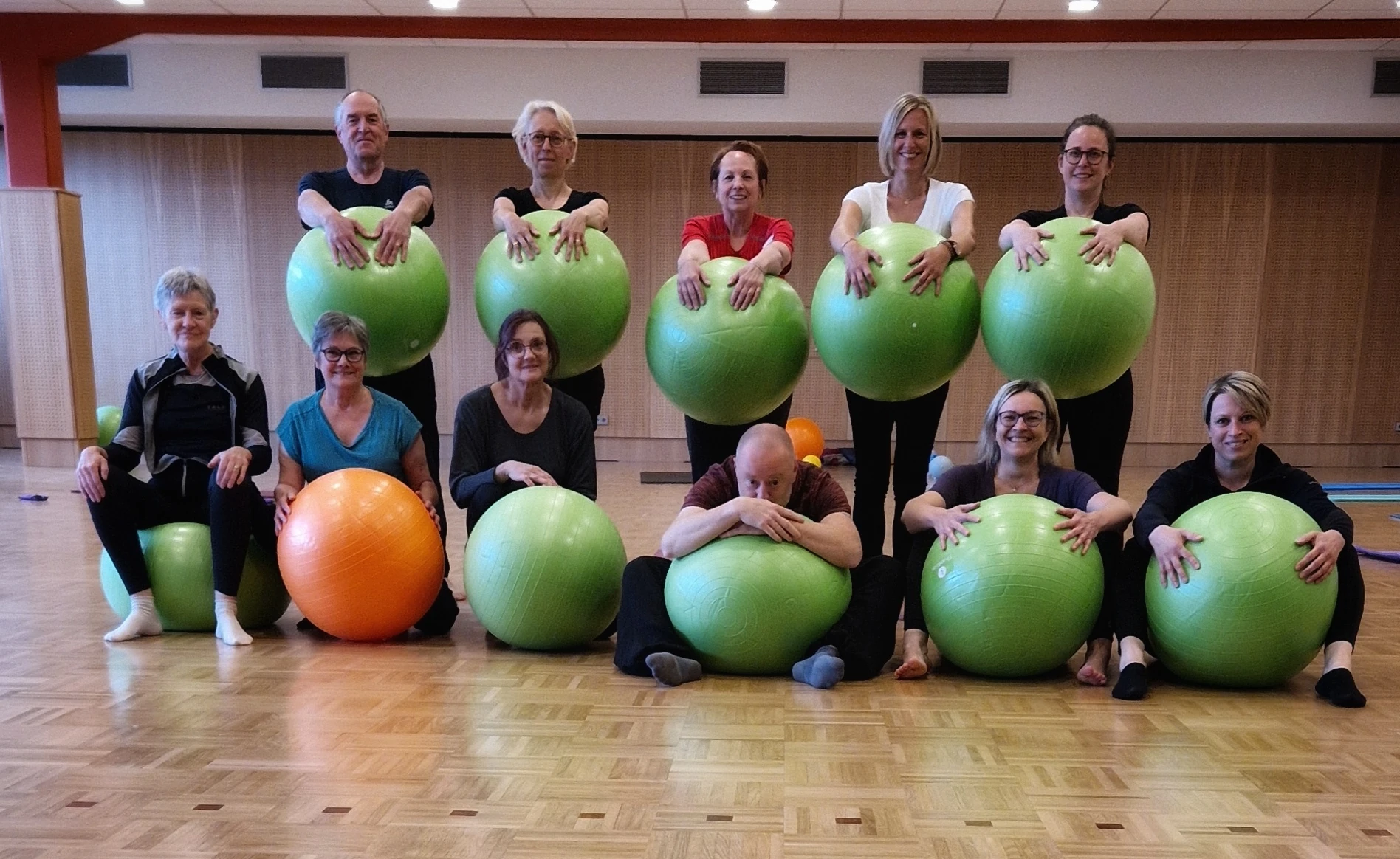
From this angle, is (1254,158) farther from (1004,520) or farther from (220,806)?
(220,806)

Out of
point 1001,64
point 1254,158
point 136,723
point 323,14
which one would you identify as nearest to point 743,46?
point 1001,64

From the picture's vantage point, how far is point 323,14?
715cm

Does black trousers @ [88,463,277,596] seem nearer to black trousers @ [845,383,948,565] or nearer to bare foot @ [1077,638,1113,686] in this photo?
black trousers @ [845,383,948,565]

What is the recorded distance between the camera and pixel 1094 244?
289cm

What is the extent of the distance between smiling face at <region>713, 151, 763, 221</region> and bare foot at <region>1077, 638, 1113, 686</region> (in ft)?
5.79

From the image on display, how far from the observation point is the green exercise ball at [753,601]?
272cm

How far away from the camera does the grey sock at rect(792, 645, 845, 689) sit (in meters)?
2.75

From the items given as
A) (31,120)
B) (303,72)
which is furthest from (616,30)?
(31,120)

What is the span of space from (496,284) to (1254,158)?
25.4 ft

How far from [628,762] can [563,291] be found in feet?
5.17

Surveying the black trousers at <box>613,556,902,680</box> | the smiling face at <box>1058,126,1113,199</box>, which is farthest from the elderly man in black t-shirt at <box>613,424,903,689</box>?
the smiling face at <box>1058,126,1113,199</box>

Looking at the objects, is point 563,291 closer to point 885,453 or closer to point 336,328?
point 336,328

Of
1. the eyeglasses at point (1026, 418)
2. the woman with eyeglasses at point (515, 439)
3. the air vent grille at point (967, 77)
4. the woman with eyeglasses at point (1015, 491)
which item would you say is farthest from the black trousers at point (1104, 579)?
the air vent grille at point (967, 77)

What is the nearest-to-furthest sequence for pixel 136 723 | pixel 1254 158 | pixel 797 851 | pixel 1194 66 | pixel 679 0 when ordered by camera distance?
pixel 797 851, pixel 136 723, pixel 679 0, pixel 1194 66, pixel 1254 158
